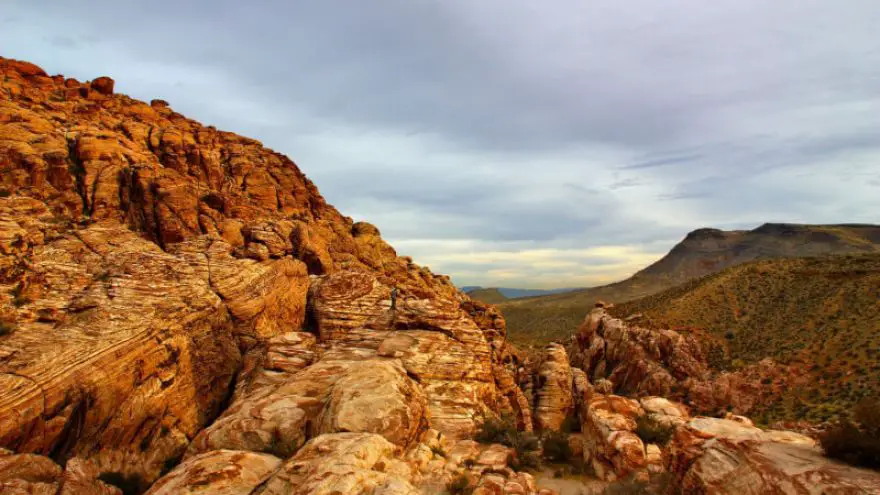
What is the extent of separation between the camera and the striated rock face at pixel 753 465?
31.6 ft

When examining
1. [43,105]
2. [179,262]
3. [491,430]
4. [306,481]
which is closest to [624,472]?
[491,430]

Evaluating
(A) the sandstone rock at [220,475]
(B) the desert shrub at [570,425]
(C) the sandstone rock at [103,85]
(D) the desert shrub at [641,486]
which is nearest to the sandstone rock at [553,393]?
(B) the desert shrub at [570,425]

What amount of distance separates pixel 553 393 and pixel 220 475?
2585 cm

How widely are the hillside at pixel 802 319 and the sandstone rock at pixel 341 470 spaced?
37297 mm

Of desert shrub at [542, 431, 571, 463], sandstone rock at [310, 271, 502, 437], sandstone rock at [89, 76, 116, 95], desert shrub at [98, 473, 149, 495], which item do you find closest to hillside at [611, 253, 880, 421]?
desert shrub at [542, 431, 571, 463]

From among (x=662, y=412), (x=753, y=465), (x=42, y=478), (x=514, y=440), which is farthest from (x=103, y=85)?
(x=753, y=465)

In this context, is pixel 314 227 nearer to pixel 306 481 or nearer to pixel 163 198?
pixel 163 198

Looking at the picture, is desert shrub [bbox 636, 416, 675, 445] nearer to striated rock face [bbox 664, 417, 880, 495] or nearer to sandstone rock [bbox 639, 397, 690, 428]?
sandstone rock [bbox 639, 397, 690, 428]

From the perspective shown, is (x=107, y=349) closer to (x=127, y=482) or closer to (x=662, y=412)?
(x=127, y=482)

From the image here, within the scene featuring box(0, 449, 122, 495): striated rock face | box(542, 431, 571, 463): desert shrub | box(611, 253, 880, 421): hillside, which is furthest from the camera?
box(611, 253, 880, 421): hillside

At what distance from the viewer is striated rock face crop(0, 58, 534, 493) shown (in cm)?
1512

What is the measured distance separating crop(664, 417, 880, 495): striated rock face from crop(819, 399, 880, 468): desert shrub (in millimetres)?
377

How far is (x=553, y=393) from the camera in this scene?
1252 inches

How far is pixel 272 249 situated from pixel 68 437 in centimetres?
1825
